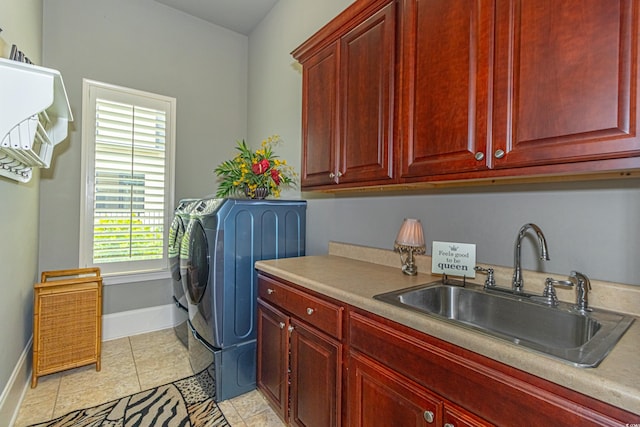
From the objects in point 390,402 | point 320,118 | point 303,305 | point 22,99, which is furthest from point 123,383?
point 320,118

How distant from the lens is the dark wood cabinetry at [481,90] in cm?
85

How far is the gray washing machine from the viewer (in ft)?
7.84

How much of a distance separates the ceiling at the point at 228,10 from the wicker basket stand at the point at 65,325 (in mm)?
2720

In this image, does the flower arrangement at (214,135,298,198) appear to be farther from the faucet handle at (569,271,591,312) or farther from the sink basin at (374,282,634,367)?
the faucet handle at (569,271,591,312)

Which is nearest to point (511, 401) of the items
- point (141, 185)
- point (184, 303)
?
point (184, 303)

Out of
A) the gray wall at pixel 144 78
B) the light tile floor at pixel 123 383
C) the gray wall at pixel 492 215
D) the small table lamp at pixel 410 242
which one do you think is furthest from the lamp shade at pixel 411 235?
the gray wall at pixel 144 78

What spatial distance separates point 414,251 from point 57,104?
205cm

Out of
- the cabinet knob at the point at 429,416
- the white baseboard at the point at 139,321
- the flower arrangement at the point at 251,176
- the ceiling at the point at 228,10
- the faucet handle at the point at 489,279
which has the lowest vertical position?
the white baseboard at the point at 139,321

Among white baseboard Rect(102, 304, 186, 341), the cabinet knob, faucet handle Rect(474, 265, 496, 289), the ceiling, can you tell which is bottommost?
white baseboard Rect(102, 304, 186, 341)

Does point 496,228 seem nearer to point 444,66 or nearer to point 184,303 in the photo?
point 444,66

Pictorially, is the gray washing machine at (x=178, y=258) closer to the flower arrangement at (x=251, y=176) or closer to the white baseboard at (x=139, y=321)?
the white baseboard at (x=139, y=321)

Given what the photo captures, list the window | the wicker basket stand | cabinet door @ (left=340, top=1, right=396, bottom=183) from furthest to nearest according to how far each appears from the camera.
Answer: the window
the wicker basket stand
cabinet door @ (left=340, top=1, right=396, bottom=183)

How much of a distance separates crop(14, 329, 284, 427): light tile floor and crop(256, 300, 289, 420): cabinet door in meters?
0.15

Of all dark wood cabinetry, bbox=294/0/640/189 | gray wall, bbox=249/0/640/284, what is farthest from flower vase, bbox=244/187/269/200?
dark wood cabinetry, bbox=294/0/640/189
